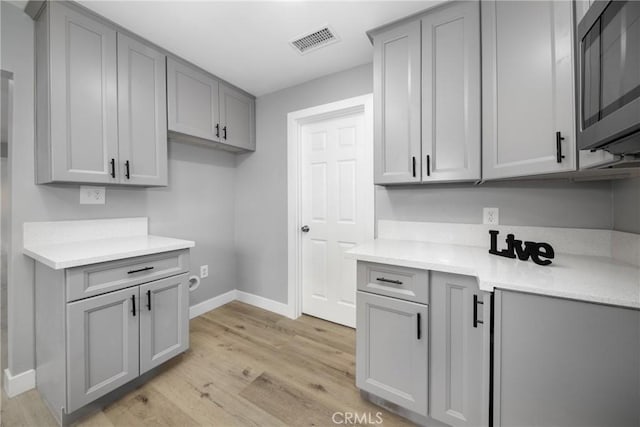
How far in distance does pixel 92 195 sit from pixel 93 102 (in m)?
0.66

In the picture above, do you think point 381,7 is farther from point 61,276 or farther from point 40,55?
point 61,276

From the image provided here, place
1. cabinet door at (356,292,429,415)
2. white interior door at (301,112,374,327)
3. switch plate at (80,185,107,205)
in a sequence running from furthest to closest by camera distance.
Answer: white interior door at (301,112,374,327), switch plate at (80,185,107,205), cabinet door at (356,292,429,415)

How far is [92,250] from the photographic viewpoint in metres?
1.48

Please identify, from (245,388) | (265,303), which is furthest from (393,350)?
(265,303)

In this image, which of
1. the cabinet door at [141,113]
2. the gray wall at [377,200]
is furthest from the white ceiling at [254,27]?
the gray wall at [377,200]

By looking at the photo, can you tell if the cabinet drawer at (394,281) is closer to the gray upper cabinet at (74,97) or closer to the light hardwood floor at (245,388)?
the light hardwood floor at (245,388)

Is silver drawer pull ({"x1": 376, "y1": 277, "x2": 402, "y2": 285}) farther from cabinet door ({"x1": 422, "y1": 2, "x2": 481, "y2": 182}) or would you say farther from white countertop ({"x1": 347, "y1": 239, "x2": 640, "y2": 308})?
cabinet door ({"x1": 422, "y1": 2, "x2": 481, "y2": 182})

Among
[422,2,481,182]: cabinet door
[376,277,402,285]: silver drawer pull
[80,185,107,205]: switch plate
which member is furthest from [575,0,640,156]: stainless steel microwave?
[80,185,107,205]: switch plate

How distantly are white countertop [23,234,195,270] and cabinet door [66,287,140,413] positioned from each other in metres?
0.22

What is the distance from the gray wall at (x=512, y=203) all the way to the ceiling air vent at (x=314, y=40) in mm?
1226

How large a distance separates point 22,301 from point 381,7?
114 inches

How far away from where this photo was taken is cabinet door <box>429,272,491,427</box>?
1.11 meters

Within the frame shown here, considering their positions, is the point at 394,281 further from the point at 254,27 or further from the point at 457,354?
the point at 254,27

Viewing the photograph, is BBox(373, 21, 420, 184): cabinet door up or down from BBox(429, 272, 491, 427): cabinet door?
up
